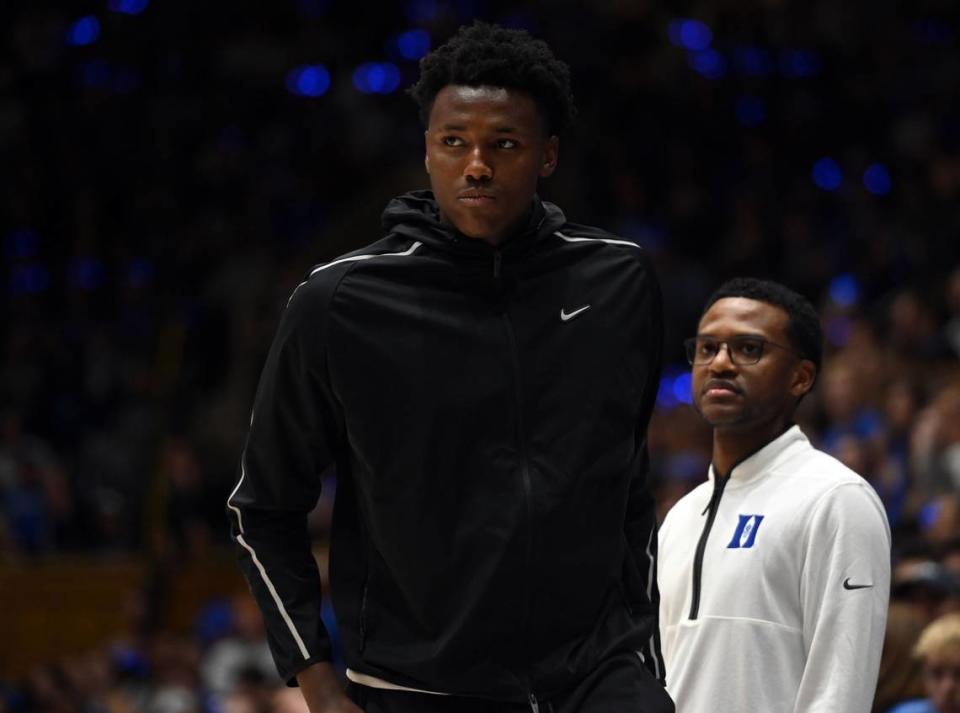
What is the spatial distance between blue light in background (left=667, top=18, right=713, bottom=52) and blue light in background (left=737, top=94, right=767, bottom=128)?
2.23 feet

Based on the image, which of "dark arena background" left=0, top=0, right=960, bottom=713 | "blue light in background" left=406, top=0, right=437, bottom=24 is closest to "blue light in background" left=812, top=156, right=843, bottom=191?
"dark arena background" left=0, top=0, right=960, bottom=713

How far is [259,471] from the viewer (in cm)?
294

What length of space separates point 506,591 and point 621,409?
406 mm

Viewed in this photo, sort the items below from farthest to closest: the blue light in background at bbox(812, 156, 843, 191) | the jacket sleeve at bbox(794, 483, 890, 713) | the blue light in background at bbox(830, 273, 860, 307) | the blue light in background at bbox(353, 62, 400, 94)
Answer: the blue light in background at bbox(353, 62, 400, 94), the blue light in background at bbox(812, 156, 843, 191), the blue light in background at bbox(830, 273, 860, 307), the jacket sleeve at bbox(794, 483, 890, 713)

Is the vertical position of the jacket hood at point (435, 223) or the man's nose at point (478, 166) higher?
the man's nose at point (478, 166)

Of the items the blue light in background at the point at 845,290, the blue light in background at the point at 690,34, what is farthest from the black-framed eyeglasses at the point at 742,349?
the blue light in background at the point at 690,34

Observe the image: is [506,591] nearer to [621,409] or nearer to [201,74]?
[621,409]

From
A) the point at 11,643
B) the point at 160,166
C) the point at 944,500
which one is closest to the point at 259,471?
the point at 944,500

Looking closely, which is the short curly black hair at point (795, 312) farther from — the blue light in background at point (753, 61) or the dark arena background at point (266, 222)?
the blue light in background at point (753, 61)

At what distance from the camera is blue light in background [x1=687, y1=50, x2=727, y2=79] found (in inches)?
527

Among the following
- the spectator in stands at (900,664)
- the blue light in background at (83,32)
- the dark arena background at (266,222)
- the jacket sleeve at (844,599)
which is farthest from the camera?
the blue light in background at (83,32)

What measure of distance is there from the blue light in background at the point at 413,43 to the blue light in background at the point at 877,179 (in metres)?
4.19

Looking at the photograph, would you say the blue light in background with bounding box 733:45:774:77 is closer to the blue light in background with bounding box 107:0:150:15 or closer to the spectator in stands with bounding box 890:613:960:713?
the blue light in background with bounding box 107:0:150:15

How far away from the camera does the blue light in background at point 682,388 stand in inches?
416
